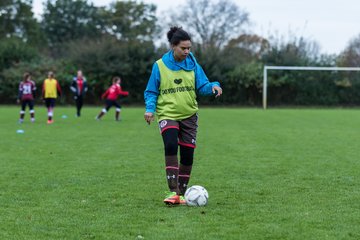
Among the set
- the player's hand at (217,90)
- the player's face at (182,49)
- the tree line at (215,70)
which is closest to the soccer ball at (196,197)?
the player's hand at (217,90)

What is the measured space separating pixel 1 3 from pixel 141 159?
51.9 metres

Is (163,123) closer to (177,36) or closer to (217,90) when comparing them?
(217,90)

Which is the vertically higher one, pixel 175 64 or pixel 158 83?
pixel 175 64

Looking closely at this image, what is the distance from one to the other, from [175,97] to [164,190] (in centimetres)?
143

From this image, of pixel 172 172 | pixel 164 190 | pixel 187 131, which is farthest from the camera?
pixel 164 190

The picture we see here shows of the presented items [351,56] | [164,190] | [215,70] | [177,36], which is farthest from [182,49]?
[351,56]

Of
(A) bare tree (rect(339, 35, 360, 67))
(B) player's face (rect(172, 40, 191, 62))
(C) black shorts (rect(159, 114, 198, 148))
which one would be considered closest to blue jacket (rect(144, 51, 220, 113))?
(B) player's face (rect(172, 40, 191, 62))

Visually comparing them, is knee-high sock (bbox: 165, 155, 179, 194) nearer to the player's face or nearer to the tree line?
the player's face

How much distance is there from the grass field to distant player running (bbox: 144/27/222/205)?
1.68ft

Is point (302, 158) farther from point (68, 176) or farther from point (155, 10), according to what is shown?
point (155, 10)

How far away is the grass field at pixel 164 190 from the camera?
4922mm

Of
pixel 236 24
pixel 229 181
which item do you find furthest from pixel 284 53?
pixel 229 181

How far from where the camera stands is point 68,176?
799 cm

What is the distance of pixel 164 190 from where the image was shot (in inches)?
272
